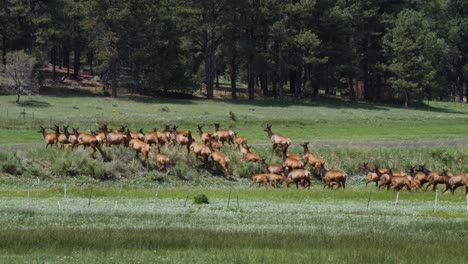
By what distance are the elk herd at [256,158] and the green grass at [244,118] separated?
7325 mm

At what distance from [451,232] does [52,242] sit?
12.4 meters

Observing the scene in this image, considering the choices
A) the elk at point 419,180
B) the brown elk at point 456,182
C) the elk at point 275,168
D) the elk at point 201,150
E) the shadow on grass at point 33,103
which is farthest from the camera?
the shadow on grass at point 33,103

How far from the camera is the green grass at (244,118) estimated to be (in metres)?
58.2

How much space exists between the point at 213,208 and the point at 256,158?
14325mm

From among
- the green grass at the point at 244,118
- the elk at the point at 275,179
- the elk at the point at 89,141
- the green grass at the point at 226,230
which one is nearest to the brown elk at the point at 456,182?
the green grass at the point at 226,230

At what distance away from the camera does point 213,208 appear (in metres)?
27.6

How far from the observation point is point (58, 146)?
1683 inches

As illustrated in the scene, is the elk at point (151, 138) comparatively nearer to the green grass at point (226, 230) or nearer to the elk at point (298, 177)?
the elk at point (298, 177)

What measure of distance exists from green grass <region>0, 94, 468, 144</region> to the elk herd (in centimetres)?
732

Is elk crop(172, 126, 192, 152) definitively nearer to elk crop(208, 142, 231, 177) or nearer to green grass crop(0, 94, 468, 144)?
elk crop(208, 142, 231, 177)

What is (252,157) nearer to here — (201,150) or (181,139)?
(201,150)

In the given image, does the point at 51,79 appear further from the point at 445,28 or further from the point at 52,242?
the point at 52,242

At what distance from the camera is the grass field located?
18.1 metres

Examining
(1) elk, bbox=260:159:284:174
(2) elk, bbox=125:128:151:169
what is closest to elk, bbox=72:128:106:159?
(2) elk, bbox=125:128:151:169
